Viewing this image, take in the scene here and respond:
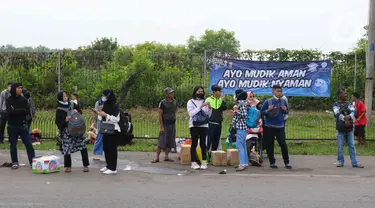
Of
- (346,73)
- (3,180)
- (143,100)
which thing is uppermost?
(346,73)

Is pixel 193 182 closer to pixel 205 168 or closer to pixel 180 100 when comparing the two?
pixel 205 168

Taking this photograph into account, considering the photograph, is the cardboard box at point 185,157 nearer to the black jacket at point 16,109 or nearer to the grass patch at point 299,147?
the grass patch at point 299,147

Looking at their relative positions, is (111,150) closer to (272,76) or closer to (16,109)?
(16,109)

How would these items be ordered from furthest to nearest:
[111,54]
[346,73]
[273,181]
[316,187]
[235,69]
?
[111,54] < [346,73] < [235,69] < [273,181] < [316,187]

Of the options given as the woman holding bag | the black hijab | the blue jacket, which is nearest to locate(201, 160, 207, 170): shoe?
the woman holding bag

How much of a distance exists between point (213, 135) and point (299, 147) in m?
3.46

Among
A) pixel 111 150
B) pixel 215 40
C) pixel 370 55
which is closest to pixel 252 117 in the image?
pixel 111 150

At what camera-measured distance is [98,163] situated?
9.98 m

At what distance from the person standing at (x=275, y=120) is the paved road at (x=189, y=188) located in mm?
458

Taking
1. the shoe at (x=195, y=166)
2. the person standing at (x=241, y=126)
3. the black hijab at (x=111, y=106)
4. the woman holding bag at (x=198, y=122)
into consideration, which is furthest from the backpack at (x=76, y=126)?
the person standing at (x=241, y=126)

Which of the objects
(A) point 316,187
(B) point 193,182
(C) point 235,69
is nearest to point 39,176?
(B) point 193,182

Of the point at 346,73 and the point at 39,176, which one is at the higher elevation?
the point at 346,73

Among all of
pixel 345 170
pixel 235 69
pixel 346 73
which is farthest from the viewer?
pixel 346 73

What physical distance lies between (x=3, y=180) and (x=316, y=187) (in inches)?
223
